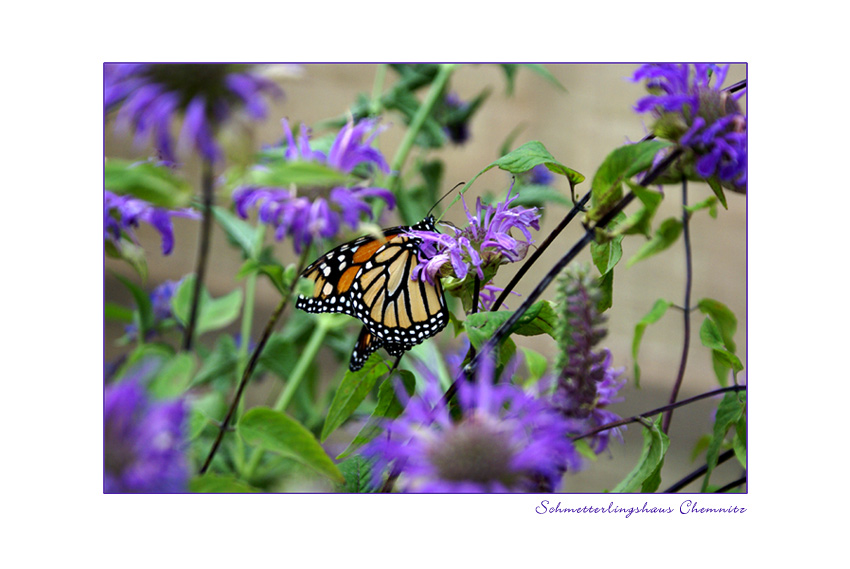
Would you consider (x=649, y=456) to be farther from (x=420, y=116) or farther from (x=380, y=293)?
(x=420, y=116)

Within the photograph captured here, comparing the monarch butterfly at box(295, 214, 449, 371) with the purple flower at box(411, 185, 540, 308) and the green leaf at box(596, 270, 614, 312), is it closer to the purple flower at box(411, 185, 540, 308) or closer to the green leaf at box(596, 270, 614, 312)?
the purple flower at box(411, 185, 540, 308)

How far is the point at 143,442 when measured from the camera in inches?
17.2

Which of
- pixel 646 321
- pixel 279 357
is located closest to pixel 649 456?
pixel 646 321

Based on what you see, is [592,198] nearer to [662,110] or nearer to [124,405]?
[662,110]

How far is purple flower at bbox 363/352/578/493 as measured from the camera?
45cm

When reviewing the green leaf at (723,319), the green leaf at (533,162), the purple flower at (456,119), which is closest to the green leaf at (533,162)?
the green leaf at (533,162)

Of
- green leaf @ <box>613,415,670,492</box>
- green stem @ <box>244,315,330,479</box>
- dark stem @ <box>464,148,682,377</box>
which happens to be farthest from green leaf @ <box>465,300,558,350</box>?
green stem @ <box>244,315,330,479</box>

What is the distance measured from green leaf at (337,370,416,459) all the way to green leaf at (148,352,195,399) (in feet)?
0.49

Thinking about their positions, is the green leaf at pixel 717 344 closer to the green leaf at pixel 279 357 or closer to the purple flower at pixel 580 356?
the purple flower at pixel 580 356

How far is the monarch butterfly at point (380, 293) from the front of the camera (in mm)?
541

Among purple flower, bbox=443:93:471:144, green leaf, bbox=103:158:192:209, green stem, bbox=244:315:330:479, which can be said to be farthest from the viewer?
purple flower, bbox=443:93:471:144

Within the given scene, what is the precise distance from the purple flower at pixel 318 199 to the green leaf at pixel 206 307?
97 millimetres
